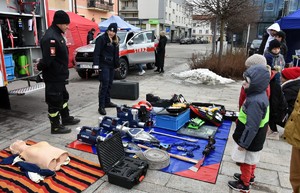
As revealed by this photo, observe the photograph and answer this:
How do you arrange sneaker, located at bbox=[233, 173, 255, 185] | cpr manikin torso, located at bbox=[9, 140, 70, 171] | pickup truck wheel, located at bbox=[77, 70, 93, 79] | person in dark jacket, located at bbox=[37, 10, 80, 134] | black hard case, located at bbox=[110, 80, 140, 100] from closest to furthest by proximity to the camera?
1. sneaker, located at bbox=[233, 173, 255, 185]
2. cpr manikin torso, located at bbox=[9, 140, 70, 171]
3. person in dark jacket, located at bbox=[37, 10, 80, 134]
4. black hard case, located at bbox=[110, 80, 140, 100]
5. pickup truck wheel, located at bbox=[77, 70, 93, 79]

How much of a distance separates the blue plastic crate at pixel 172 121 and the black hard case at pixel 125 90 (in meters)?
2.27

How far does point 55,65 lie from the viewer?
4484mm

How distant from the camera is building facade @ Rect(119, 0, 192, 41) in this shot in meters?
54.8

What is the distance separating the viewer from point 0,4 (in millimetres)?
5047

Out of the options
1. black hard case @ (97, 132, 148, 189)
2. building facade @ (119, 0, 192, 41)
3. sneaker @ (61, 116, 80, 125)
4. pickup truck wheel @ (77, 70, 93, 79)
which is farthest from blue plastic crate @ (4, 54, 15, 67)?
building facade @ (119, 0, 192, 41)

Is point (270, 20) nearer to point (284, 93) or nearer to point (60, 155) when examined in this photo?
point (284, 93)

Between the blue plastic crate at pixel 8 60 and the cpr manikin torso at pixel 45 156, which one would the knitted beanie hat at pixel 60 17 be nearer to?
the blue plastic crate at pixel 8 60

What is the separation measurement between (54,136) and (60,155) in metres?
1.19

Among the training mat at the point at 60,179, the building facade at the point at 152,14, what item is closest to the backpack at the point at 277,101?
the training mat at the point at 60,179

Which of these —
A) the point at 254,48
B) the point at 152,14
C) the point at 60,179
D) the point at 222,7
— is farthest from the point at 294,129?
the point at 152,14

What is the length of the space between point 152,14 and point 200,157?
5430cm

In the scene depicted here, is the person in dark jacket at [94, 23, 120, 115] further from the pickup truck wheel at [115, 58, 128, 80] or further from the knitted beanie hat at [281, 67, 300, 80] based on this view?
the pickup truck wheel at [115, 58, 128, 80]

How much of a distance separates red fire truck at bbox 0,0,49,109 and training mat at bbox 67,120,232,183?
2152 mm

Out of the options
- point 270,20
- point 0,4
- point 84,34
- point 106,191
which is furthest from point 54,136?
point 270,20
